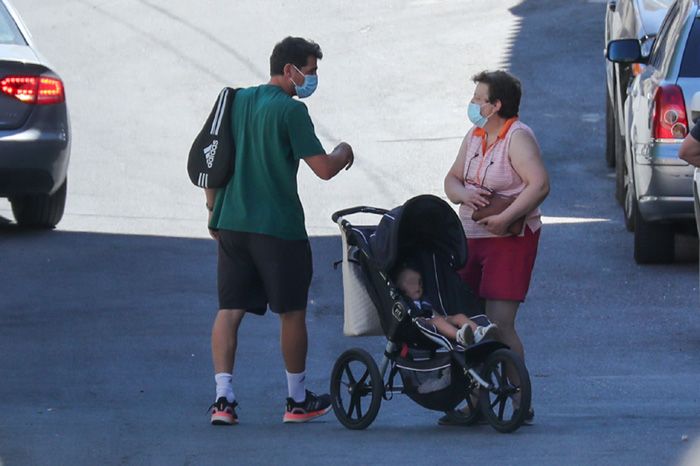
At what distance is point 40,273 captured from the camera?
474 inches

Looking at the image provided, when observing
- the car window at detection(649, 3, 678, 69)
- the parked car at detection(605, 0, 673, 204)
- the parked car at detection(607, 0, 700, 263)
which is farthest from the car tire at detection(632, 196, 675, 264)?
the parked car at detection(605, 0, 673, 204)

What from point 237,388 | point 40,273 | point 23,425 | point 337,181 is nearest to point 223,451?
point 23,425

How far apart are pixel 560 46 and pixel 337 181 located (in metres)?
7.04

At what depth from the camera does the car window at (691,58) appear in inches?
457

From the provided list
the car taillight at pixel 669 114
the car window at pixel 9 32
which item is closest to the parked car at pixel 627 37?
the car taillight at pixel 669 114

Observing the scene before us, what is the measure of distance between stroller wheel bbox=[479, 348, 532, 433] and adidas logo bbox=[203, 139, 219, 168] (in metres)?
1.52

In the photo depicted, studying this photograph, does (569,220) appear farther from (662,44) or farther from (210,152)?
(210,152)

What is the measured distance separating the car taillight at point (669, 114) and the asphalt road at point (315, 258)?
3.35ft

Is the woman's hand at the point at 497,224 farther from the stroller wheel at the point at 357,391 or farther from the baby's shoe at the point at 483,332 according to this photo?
the stroller wheel at the point at 357,391

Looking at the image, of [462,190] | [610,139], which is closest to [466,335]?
[462,190]

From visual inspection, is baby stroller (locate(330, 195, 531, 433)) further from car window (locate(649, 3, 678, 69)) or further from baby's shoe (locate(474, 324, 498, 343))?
car window (locate(649, 3, 678, 69))

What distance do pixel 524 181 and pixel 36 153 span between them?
5.82 meters

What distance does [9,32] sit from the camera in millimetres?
13031

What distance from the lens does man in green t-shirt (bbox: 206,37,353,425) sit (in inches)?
302
